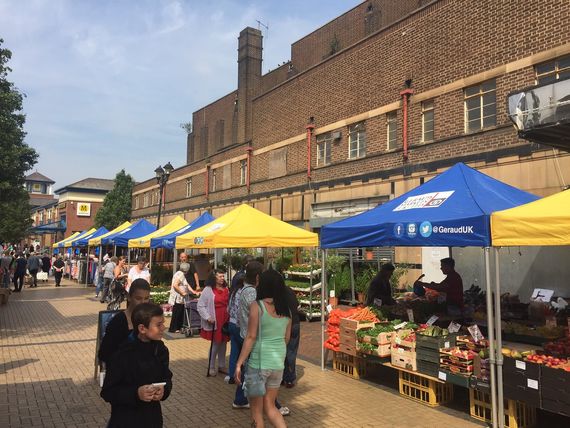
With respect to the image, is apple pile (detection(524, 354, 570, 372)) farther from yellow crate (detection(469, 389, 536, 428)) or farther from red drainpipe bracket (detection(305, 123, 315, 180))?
red drainpipe bracket (detection(305, 123, 315, 180))

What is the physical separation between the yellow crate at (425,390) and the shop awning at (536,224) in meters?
2.20

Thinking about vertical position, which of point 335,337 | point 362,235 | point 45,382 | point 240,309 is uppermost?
point 362,235

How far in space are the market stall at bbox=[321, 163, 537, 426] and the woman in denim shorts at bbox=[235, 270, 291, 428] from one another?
2553 mm

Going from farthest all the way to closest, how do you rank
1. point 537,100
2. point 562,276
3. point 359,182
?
1. point 359,182
2. point 562,276
3. point 537,100

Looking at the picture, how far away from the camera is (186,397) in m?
6.35

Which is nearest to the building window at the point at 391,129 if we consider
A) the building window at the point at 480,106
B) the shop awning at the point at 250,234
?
the building window at the point at 480,106

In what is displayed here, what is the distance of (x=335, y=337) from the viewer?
780 centimetres

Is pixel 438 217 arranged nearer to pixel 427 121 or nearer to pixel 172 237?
pixel 172 237

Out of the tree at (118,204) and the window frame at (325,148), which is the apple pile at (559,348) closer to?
the window frame at (325,148)

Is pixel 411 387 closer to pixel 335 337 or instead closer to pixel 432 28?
pixel 335 337

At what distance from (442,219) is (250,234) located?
508cm

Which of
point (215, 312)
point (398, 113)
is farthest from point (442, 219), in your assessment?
point (398, 113)

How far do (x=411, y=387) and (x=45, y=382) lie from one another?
5381 millimetres

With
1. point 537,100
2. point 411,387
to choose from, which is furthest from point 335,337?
point 537,100
